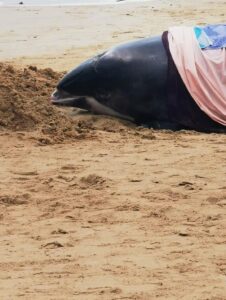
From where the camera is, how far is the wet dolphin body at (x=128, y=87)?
9281 mm

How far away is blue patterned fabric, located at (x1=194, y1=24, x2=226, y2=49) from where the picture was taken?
9422 mm

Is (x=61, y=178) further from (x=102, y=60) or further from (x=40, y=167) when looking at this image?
(x=102, y=60)

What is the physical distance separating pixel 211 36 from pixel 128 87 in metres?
1.03

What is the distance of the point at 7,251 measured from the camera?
5.86 metres

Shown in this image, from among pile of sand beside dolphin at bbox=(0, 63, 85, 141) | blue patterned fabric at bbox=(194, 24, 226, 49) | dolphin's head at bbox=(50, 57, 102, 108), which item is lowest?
pile of sand beside dolphin at bbox=(0, 63, 85, 141)

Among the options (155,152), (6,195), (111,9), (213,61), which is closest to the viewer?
(6,195)

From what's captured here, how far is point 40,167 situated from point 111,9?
10.3 m

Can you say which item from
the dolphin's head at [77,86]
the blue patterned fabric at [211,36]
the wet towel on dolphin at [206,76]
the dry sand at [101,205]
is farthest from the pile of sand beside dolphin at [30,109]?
the blue patterned fabric at [211,36]

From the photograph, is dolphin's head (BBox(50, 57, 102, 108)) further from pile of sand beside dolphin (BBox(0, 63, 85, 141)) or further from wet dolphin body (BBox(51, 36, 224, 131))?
pile of sand beside dolphin (BBox(0, 63, 85, 141))

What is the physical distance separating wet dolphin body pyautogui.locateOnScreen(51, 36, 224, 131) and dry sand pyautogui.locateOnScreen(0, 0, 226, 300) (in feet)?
0.54

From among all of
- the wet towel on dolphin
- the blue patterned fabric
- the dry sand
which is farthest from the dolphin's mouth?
the blue patterned fabric

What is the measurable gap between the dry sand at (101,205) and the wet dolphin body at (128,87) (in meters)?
0.16

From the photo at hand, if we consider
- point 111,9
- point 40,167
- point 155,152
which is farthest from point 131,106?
point 111,9

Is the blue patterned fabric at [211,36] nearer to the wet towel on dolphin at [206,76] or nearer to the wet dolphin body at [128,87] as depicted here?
the wet towel on dolphin at [206,76]
